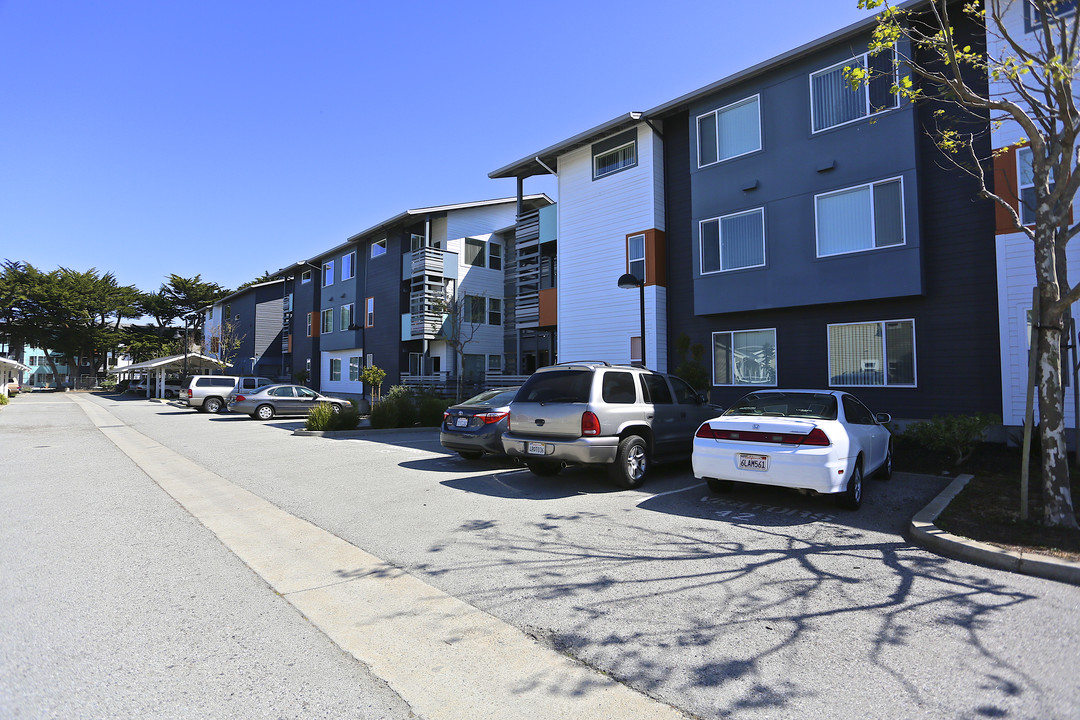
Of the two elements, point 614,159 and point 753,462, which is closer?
point 753,462

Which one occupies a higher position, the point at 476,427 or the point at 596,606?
the point at 476,427

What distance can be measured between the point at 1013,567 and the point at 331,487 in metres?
8.33

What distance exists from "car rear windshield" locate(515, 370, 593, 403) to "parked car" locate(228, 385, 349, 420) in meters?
16.3

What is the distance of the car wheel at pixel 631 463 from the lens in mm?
8680

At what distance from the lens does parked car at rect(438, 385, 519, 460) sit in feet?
36.0

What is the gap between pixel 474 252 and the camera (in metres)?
32.3

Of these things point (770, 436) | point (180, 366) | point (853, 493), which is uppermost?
point (180, 366)

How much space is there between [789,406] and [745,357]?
8865 millimetres

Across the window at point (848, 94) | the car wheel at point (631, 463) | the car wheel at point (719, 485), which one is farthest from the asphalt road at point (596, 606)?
the window at point (848, 94)

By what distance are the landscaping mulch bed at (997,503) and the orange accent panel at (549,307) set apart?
42.6 feet

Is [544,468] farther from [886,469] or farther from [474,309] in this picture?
[474,309]

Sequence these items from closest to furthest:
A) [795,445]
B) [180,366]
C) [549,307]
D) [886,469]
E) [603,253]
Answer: [795,445]
[886,469]
[603,253]
[549,307]
[180,366]

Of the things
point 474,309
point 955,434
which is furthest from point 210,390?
point 955,434

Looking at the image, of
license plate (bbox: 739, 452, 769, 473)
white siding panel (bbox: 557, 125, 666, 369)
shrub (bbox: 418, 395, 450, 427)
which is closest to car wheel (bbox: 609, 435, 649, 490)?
license plate (bbox: 739, 452, 769, 473)
